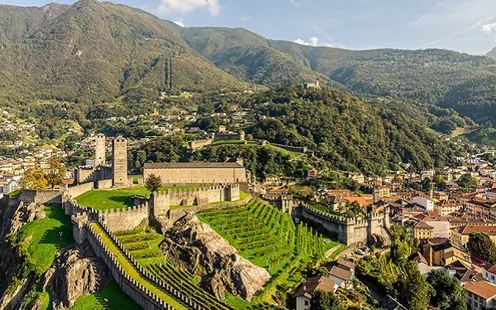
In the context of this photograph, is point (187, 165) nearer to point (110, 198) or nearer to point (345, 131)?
point (110, 198)

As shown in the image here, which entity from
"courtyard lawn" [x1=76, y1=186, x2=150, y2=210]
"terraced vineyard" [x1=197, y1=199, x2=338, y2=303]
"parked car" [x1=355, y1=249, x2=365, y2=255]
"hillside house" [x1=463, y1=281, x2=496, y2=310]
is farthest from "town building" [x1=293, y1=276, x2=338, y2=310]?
"courtyard lawn" [x1=76, y1=186, x2=150, y2=210]

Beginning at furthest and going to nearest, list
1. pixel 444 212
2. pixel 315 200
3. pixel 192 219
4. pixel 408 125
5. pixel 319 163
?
1. pixel 408 125
2. pixel 319 163
3. pixel 444 212
4. pixel 315 200
5. pixel 192 219

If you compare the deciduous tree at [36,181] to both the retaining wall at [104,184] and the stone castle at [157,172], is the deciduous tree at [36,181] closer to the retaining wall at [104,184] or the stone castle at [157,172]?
the stone castle at [157,172]

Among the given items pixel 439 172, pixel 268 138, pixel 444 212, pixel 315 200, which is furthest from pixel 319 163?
pixel 439 172

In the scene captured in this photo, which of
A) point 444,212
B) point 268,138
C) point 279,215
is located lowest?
point 444,212

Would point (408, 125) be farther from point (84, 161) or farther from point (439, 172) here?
point (84, 161)

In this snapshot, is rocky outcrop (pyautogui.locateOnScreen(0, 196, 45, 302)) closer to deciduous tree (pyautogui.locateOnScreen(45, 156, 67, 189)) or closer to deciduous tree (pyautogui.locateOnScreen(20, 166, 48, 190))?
deciduous tree (pyautogui.locateOnScreen(20, 166, 48, 190))

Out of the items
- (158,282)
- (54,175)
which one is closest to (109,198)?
(54,175)
